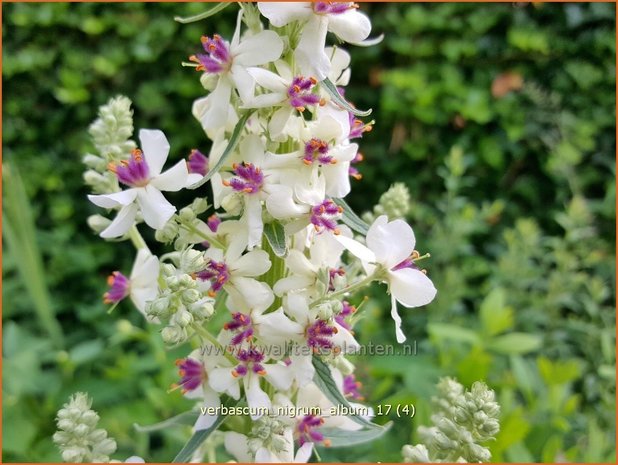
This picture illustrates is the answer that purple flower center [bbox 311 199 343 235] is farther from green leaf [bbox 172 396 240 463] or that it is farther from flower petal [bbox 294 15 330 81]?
green leaf [bbox 172 396 240 463]

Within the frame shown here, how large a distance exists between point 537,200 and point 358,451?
219 cm

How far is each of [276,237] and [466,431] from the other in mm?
459

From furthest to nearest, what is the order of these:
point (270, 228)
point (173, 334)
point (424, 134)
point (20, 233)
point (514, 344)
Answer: point (424, 134), point (20, 233), point (514, 344), point (270, 228), point (173, 334)

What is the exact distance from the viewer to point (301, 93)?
100 cm

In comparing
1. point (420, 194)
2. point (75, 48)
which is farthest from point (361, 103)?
point (75, 48)

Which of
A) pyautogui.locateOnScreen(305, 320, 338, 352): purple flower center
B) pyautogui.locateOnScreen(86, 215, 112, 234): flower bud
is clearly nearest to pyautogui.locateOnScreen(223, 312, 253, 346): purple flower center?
pyautogui.locateOnScreen(305, 320, 338, 352): purple flower center

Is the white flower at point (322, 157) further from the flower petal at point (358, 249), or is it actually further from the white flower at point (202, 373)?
the white flower at point (202, 373)

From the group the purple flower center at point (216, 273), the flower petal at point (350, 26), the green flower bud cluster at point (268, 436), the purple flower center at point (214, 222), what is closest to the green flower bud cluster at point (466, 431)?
the green flower bud cluster at point (268, 436)

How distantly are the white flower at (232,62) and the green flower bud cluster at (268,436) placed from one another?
1.74 ft

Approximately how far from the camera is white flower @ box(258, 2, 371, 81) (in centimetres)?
97

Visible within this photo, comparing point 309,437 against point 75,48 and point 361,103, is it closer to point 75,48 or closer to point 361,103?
point 361,103

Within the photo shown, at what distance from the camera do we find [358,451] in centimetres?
170

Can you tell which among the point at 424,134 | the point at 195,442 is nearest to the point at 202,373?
the point at 195,442

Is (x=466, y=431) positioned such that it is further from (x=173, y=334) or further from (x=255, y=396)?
(x=173, y=334)
